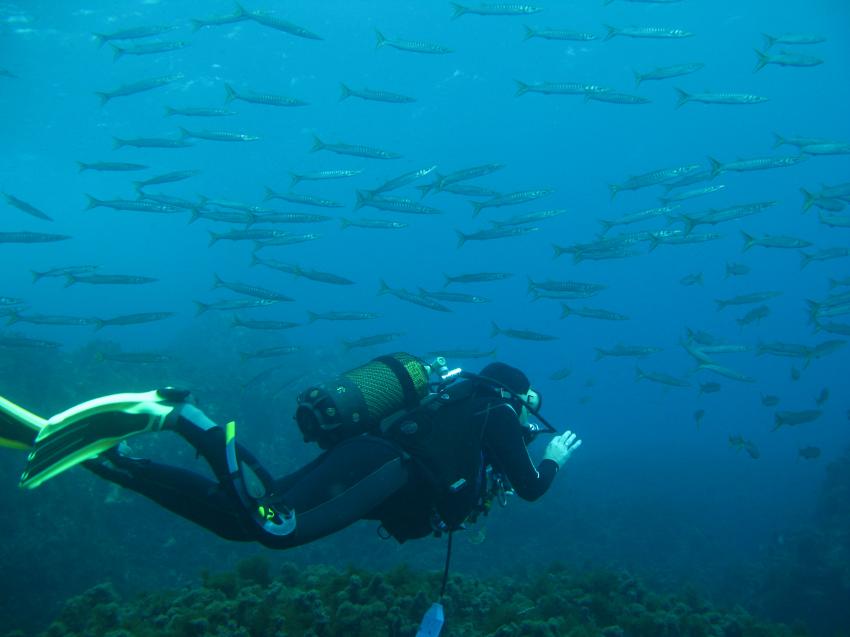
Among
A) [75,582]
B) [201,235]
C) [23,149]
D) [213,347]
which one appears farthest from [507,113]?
[201,235]

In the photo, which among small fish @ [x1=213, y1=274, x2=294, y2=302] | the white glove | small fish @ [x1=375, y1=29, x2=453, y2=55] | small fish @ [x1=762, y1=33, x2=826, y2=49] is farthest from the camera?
small fish @ [x1=762, y1=33, x2=826, y2=49]

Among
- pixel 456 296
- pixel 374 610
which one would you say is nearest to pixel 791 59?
pixel 456 296

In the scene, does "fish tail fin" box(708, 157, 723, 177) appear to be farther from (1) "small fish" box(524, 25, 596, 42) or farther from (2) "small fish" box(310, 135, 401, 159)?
(2) "small fish" box(310, 135, 401, 159)

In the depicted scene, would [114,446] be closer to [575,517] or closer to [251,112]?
[575,517]

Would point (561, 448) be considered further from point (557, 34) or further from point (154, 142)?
point (154, 142)

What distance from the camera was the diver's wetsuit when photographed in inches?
118

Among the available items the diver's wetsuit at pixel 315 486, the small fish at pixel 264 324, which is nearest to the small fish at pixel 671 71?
the small fish at pixel 264 324

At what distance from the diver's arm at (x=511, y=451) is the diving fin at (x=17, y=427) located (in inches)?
122

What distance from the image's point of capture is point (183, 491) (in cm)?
312

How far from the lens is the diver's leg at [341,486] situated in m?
3.12

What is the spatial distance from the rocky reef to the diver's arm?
187 centimetres

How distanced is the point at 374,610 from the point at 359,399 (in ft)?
8.32

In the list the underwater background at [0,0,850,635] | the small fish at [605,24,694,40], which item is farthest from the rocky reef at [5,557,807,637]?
the small fish at [605,24,694,40]

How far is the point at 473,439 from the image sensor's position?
3.75 meters
